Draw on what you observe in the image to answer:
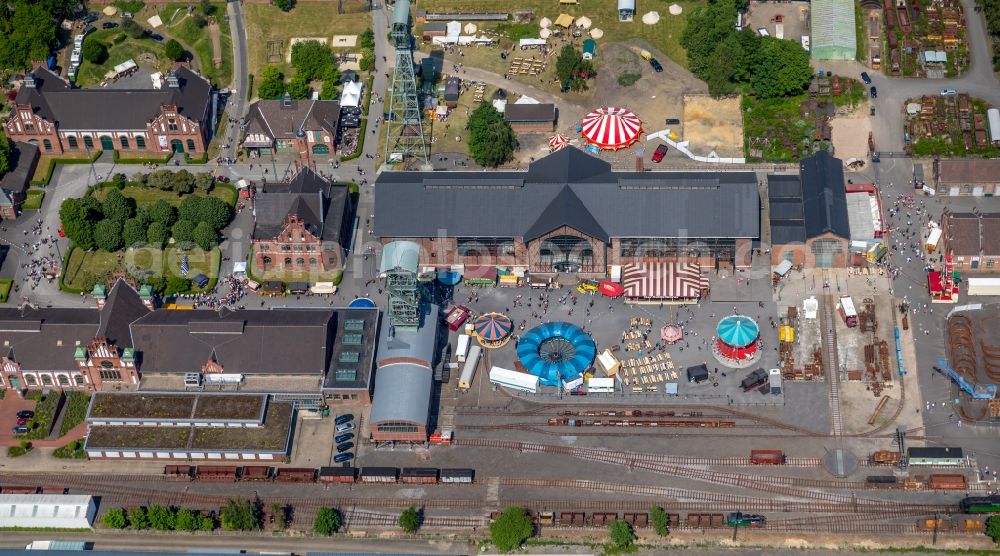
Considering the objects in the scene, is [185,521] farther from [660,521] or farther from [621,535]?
[660,521]

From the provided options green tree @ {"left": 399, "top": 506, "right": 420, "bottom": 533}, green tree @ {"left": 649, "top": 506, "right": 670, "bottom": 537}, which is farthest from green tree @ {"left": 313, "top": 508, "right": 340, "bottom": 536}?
green tree @ {"left": 649, "top": 506, "right": 670, "bottom": 537}

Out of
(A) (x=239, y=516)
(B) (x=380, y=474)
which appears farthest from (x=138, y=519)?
(B) (x=380, y=474)

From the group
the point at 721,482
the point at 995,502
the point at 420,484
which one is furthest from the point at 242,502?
the point at 995,502

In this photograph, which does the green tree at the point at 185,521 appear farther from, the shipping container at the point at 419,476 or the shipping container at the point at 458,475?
the shipping container at the point at 458,475

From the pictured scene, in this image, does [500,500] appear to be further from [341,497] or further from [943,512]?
[943,512]

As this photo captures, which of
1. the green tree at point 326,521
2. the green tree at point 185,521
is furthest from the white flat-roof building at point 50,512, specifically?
the green tree at point 326,521

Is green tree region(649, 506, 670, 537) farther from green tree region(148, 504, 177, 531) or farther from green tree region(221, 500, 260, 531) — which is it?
green tree region(148, 504, 177, 531)
